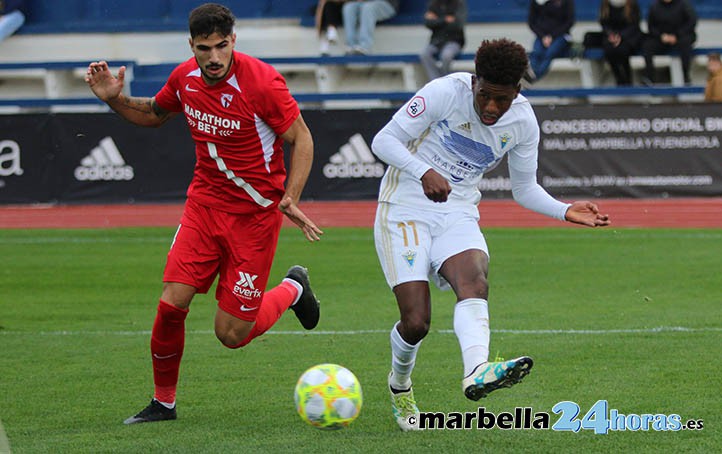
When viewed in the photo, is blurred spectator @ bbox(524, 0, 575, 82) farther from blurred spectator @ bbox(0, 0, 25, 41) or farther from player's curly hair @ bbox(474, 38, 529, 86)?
player's curly hair @ bbox(474, 38, 529, 86)

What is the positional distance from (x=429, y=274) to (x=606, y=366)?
2027 millimetres

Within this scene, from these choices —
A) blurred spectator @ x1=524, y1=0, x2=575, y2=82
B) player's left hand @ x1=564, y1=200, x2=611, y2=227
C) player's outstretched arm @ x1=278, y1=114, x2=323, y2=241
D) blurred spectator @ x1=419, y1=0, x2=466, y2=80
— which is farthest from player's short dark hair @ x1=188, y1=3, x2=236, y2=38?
blurred spectator @ x1=419, y1=0, x2=466, y2=80

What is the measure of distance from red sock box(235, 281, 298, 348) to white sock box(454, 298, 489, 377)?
5.11ft

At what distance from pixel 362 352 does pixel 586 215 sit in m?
2.63

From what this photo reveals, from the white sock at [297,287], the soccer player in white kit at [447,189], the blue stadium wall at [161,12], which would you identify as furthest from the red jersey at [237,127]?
the blue stadium wall at [161,12]

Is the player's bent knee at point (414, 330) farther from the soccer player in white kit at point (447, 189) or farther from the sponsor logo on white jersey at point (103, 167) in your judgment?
the sponsor logo on white jersey at point (103, 167)

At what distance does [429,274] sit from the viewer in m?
5.98

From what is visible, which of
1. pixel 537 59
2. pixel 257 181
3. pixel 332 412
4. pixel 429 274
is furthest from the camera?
pixel 537 59

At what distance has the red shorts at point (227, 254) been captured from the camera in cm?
625

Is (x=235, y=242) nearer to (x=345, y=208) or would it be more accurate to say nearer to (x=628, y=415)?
(x=628, y=415)

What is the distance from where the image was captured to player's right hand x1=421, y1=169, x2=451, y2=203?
219 inches

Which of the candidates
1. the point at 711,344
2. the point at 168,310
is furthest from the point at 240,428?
the point at 711,344

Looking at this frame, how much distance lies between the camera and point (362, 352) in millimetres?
8141

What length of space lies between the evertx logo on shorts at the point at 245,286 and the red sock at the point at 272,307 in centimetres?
29
